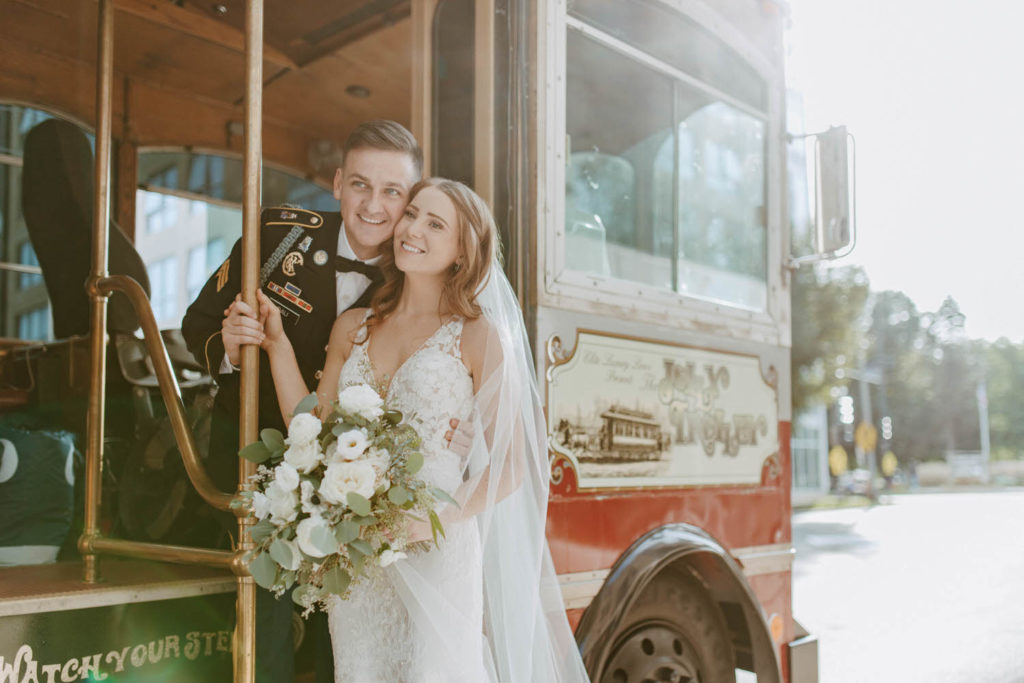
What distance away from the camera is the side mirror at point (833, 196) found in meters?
3.37

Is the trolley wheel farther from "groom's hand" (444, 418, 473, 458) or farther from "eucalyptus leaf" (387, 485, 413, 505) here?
"eucalyptus leaf" (387, 485, 413, 505)

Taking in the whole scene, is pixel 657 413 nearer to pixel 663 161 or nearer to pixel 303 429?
pixel 663 161

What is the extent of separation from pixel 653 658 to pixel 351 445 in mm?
1455

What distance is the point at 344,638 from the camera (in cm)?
210

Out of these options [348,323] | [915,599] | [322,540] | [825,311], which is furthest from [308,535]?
[825,311]

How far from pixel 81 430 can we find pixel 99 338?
1.29 metres

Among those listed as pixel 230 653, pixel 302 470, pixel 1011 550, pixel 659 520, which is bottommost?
pixel 1011 550

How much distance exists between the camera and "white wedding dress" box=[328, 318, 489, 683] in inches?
Answer: 80.1

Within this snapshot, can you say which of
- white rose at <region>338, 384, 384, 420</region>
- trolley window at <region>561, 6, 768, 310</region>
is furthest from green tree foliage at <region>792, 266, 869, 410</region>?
white rose at <region>338, 384, 384, 420</region>

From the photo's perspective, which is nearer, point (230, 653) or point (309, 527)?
point (309, 527)

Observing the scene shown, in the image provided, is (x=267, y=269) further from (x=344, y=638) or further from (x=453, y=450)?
(x=344, y=638)

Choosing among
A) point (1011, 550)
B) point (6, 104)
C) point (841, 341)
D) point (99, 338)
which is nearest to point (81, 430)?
point (99, 338)

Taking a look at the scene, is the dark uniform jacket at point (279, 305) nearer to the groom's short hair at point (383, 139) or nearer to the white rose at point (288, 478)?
the groom's short hair at point (383, 139)

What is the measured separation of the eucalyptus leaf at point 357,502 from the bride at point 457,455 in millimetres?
274
